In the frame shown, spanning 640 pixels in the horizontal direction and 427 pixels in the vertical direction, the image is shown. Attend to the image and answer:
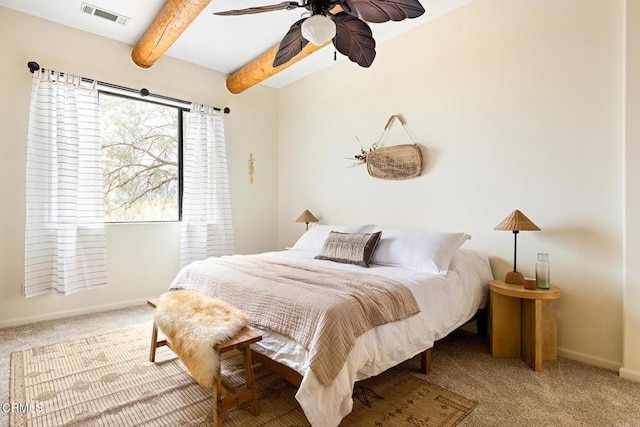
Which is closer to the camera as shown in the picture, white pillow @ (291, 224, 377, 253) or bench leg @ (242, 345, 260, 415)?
bench leg @ (242, 345, 260, 415)

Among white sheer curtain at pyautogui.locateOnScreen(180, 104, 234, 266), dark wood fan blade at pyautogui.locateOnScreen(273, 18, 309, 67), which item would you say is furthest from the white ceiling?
dark wood fan blade at pyautogui.locateOnScreen(273, 18, 309, 67)

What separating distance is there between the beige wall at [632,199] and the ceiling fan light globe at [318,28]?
1907 mm

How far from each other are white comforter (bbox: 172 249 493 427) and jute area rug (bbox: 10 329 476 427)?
227 mm

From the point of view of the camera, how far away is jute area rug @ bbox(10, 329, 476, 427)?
1.73 m

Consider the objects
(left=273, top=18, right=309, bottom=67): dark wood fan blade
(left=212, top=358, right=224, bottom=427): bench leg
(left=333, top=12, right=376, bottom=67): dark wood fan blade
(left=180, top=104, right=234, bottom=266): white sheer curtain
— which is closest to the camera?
(left=212, top=358, right=224, bottom=427): bench leg

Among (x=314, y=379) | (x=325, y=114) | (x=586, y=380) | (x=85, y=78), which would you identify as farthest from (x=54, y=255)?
(x=586, y=380)

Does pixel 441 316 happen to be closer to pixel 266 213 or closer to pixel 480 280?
pixel 480 280

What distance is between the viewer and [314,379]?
1507mm

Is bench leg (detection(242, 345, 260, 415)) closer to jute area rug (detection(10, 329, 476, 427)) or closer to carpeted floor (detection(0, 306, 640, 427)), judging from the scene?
jute area rug (detection(10, 329, 476, 427))

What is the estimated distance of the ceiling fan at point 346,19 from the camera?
178 cm

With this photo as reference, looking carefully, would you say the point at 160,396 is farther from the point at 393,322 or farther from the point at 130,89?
the point at 130,89

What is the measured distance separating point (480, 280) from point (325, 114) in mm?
2684

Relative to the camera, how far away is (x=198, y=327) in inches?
69.4

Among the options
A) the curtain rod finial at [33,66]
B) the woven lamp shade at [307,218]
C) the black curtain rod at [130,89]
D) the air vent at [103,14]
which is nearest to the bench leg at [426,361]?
the woven lamp shade at [307,218]
